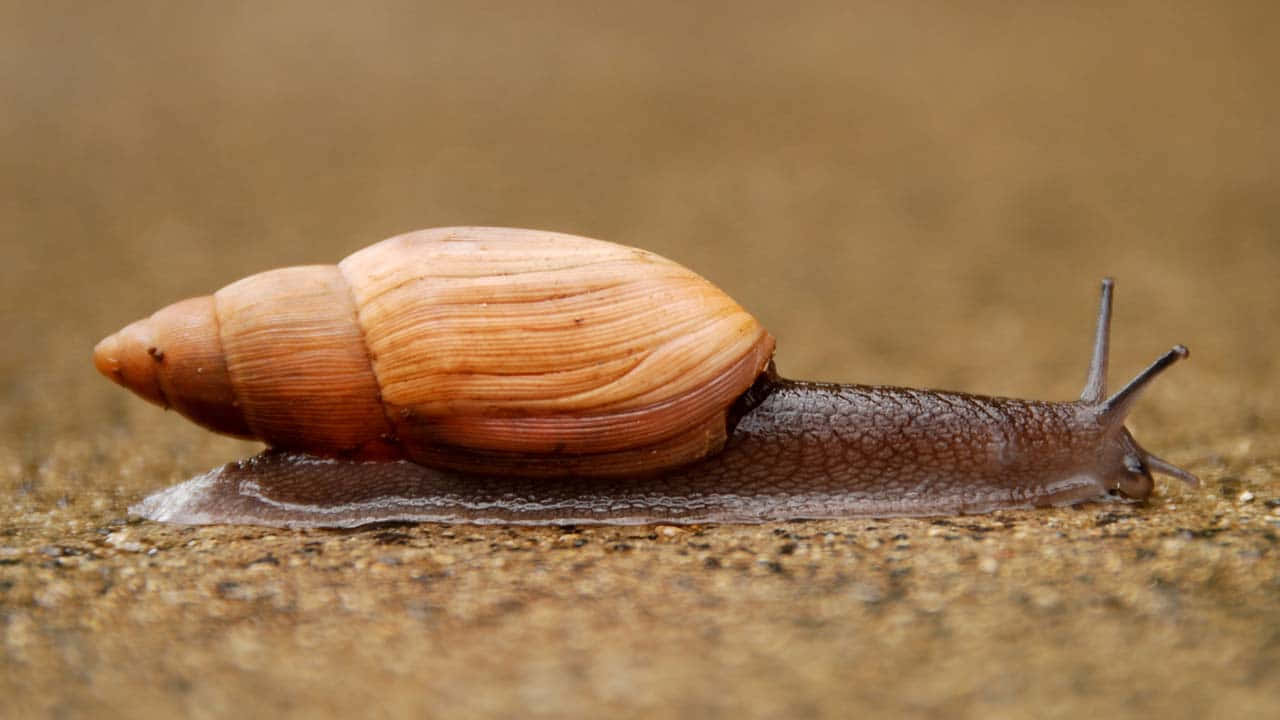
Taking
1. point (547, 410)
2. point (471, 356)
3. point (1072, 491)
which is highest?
point (471, 356)

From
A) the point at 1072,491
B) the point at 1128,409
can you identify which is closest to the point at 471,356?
the point at 1072,491

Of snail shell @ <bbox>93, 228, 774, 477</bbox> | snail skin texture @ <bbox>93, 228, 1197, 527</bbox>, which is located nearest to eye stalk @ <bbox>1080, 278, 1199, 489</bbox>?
snail skin texture @ <bbox>93, 228, 1197, 527</bbox>

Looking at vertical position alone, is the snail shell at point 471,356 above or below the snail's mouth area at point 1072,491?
above

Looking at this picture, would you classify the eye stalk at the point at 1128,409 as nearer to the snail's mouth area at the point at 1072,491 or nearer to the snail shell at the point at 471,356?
the snail's mouth area at the point at 1072,491

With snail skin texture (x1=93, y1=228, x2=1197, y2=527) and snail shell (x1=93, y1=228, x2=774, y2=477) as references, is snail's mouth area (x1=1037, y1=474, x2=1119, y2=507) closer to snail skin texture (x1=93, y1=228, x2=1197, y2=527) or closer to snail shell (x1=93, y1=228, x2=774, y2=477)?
snail skin texture (x1=93, y1=228, x2=1197, y2=527)

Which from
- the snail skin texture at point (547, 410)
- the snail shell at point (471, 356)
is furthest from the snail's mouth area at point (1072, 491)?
the snail shell at point (471, 356)

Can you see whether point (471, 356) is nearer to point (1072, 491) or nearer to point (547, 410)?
point (547, 410)
